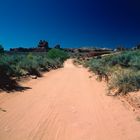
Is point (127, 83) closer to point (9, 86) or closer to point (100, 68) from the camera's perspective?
point (9, 86)

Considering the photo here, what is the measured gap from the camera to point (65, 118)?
8.21 metres

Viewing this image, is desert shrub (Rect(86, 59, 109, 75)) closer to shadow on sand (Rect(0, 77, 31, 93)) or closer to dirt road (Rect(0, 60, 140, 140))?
shadow on sand (Rect(0, 77, 31, 93))

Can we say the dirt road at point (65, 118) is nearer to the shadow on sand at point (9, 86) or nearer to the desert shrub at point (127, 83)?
the desert shrub at point (127, 83)

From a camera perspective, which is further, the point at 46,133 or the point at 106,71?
the point at 106,71

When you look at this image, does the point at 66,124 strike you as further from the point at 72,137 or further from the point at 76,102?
the point at 76,102

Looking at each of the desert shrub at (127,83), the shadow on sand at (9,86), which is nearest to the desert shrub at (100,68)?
the desert shrub at (127,83)

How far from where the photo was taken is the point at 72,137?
659 centimetres

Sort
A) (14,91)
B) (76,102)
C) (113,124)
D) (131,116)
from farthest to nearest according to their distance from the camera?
(14,91) → (76,102) → (131,116) → (113,124)

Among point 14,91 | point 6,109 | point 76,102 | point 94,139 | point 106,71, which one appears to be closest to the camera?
point 94,139

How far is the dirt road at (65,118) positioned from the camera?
6707mm

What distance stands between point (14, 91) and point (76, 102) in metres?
3.77

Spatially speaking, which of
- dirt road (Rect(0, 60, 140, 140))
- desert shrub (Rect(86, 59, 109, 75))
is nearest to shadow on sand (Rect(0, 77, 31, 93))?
dirt road (Rect(0, 60, 140, 140))

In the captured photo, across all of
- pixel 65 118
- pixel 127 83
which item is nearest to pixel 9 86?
pixel 65 118

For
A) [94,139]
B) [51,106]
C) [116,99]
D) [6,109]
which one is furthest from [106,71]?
[94,139]
